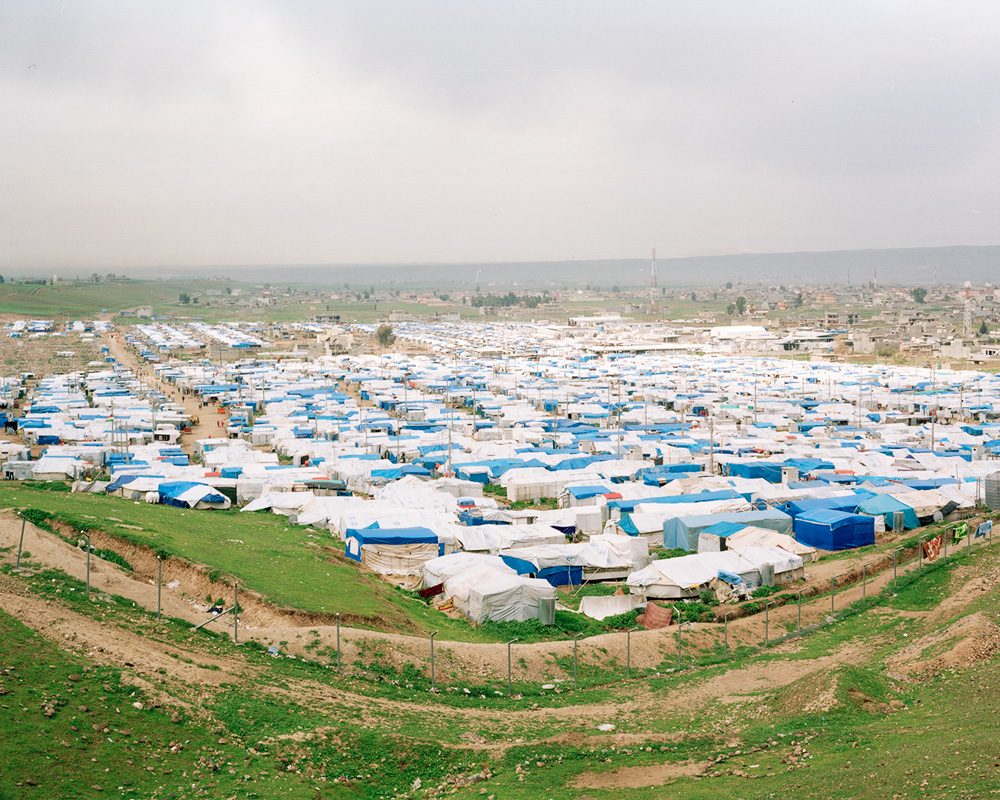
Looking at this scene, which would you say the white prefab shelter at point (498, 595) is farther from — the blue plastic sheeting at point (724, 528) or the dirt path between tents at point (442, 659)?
the blue plastic sheeting at point (724, 528)

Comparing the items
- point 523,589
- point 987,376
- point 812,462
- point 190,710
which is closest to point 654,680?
point 523,589

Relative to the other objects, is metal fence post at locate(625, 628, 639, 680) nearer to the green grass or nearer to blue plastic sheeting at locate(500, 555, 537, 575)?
blue plastic sheeting at locate(500, 555, 537, 575)

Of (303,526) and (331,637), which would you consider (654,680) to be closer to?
(331,637)

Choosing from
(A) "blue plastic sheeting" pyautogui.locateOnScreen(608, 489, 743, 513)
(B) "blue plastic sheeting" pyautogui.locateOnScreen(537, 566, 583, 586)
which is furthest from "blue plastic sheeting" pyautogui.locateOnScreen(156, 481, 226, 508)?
(A) "blue plastic sheeting" pyautogui.locateOnScreen(608, 489, 743, 513)

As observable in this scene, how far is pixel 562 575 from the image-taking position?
1305cm

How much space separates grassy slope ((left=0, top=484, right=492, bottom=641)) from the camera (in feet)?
32.7

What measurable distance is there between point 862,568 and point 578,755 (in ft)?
24.2

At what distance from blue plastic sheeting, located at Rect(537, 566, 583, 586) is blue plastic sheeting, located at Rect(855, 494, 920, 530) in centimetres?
598

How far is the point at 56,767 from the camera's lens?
5660 millimetres

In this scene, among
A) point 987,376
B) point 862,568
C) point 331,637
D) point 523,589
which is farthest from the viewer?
point 987,376

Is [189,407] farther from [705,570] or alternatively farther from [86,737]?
[86,737]

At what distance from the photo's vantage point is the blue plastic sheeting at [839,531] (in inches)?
580

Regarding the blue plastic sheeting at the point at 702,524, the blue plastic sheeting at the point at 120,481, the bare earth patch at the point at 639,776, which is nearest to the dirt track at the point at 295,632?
the bare earth patch at the point at 639,776

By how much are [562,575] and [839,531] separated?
5.17 meters
